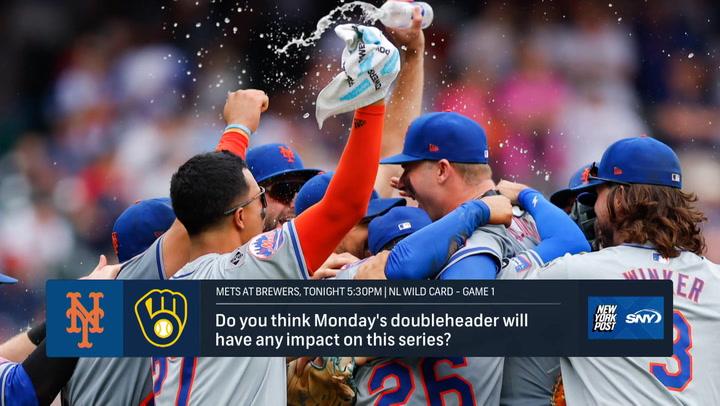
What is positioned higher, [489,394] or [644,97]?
[644,97]

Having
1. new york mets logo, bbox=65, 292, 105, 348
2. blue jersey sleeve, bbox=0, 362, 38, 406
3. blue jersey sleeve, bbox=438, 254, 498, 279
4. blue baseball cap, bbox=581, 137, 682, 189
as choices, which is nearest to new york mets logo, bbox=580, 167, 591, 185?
blue baseball cap, bbox=581, 137, 682, 189

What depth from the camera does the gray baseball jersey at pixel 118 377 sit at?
9.59 feet

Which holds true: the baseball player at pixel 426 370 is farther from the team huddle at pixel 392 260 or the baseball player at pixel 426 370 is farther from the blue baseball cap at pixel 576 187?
the blue baseball cap at pixel 576 187

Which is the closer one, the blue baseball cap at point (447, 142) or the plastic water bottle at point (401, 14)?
the blue baseball cap at point (447, 142)

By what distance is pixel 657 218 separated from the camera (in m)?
2.92

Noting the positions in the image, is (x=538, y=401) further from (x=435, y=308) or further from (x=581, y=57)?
(x=581, y=57)

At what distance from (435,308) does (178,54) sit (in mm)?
4892

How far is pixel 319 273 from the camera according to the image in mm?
3146

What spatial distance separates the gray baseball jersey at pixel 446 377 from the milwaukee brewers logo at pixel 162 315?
63cm

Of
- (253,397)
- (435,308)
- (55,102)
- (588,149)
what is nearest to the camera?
(253,397)

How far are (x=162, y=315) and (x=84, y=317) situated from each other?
0.92ft

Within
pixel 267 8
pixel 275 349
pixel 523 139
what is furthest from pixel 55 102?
pixel 275 349

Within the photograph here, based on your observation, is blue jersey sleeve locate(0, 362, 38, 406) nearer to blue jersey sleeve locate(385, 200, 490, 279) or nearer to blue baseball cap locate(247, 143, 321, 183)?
blue jersey sleeve locate(385, 200, 490, 279)

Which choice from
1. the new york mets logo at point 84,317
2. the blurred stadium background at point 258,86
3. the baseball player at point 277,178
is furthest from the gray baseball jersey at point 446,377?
the blurred stadium background at point 258,86
